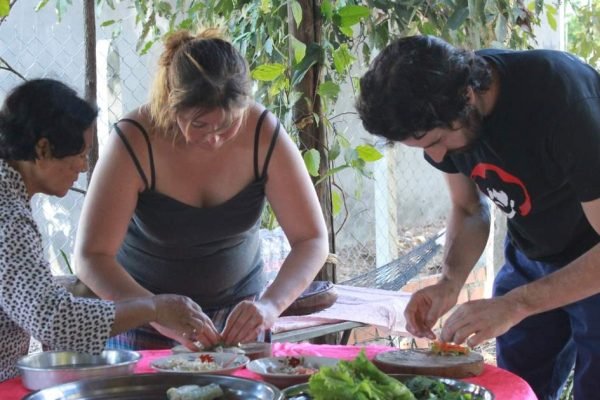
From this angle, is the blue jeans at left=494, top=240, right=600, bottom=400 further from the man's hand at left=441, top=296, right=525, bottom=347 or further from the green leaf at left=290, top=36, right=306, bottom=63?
the green leaf at left=290, top=36, right=306, bottom=63

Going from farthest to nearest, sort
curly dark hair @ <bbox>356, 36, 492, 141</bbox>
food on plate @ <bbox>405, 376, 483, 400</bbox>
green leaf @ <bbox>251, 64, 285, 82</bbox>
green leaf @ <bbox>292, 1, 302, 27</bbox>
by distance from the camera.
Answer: green leaf @ <bbox>251, 64, 285, 82</bbox>, green leaf @ <bbox>292, 1, 302, 27</bbox>, curly dark hair @ <bbox>356, 36, 492, 141</bbox>, food on plate @ <bbox>405, 376, 483, 400</bbox>

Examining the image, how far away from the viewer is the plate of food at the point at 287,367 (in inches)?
67.0

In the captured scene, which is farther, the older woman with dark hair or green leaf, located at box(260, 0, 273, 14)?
green leaf, located at box(260, 0, 273, 14)

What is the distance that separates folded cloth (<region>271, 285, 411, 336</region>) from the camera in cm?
331

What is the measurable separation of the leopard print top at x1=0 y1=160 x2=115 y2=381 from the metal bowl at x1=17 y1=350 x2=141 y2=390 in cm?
4

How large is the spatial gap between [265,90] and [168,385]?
1898 mm

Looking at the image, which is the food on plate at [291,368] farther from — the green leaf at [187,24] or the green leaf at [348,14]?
the green leaf at [187,24]

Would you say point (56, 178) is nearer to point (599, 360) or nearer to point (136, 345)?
point (136, 345)

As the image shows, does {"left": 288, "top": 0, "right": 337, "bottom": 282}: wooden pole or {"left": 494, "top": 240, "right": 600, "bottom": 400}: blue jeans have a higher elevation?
{"left": 288, "top": 0, "right": 337, "bottom": 282}: wooden pole

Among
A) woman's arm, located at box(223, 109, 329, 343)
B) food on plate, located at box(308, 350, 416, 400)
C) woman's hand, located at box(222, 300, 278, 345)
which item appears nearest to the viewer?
food on plate, located at box(308, 350, 416, 400)

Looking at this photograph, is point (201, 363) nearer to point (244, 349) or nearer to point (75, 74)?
point (244, 349)

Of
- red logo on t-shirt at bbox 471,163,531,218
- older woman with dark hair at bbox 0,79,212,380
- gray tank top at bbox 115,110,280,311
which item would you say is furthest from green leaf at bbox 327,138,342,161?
older woman with dark hair at bbox 0,79,212,380

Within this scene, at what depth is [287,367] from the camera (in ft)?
5.86

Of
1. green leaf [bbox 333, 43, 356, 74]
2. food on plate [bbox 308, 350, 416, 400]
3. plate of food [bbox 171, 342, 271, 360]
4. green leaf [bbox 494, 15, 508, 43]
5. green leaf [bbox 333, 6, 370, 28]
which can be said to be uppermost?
green leaf [bbox 333, 6, 370, 28]
